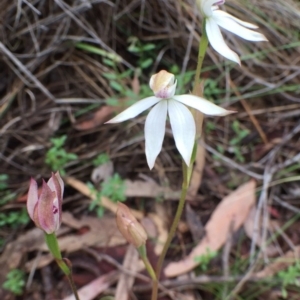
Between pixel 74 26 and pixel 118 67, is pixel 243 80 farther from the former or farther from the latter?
pixel 74 26

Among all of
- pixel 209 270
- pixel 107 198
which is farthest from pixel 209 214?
pixel 107 198

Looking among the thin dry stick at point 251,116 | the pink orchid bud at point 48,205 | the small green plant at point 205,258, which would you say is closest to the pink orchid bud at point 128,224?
the pink orchid bud at point 48,205

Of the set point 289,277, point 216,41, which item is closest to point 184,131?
point 216,41

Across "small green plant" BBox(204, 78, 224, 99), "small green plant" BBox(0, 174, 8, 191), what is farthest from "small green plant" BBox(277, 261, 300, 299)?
"small green plant" BBox(0, 174, 8, 191)

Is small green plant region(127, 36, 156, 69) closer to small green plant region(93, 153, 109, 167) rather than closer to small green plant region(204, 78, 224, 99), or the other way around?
small green plant region(204, 78, 224, 99)

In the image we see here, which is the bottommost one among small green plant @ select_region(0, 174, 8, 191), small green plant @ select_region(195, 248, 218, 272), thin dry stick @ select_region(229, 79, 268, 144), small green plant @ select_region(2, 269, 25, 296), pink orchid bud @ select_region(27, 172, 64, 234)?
small green plant @ select_region(195, 248, 218, 272)

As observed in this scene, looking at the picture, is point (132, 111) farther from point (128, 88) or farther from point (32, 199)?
point (128, 88)
